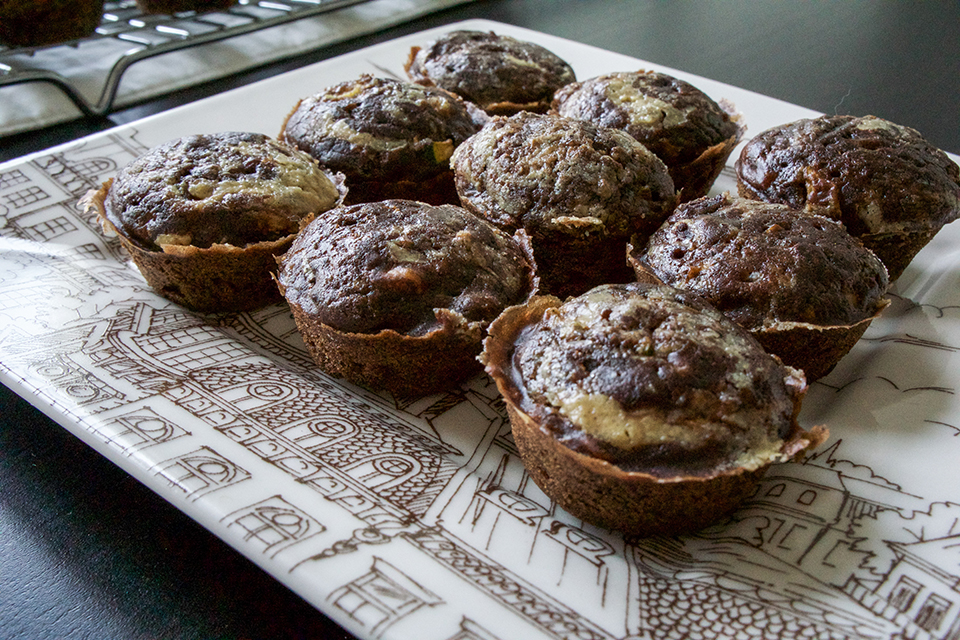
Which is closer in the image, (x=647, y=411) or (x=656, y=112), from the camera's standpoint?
(x=647, y=411)

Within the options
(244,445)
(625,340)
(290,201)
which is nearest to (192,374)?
(244,445)

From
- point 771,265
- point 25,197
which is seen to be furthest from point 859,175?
point 25,197

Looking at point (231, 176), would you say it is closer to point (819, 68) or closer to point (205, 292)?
point (205, 292)

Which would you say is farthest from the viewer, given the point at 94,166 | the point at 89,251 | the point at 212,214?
the point at 94,166

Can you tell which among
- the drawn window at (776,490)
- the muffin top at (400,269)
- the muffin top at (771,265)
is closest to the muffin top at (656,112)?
the muffin top at (771,265)

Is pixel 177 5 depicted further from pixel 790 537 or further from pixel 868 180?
pixel 790 537
